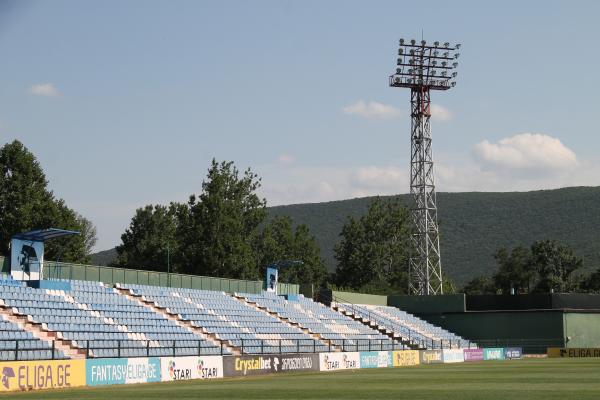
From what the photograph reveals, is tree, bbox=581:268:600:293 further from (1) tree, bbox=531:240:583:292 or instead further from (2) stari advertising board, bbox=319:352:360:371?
(2) stari advertising board, bbox=319:352:360:371

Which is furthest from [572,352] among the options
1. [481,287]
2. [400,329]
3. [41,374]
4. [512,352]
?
[481,287]

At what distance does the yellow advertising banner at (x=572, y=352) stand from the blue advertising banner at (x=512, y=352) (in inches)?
105

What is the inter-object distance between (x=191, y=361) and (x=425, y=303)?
152ft

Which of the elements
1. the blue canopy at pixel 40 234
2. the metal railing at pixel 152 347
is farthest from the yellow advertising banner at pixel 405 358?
the blue canopy at pixel 40 234

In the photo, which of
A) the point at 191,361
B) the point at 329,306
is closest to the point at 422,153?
the point at 329,306

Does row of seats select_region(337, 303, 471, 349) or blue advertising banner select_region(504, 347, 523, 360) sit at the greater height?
row of seats select_region(337, 303, 471, 349)

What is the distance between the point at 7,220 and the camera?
7406 centimetres

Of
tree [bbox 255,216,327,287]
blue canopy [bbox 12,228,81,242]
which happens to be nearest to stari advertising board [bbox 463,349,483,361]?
blue canopy [bbox 12,228,81,242]

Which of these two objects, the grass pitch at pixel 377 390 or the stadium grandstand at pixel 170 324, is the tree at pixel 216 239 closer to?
the stadium grandstand at pixel 170 324

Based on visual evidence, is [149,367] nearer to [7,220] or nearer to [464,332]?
[7,220]

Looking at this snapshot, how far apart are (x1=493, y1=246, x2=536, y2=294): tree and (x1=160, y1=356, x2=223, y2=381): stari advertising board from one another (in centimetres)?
13703

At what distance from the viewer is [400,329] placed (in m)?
71.6

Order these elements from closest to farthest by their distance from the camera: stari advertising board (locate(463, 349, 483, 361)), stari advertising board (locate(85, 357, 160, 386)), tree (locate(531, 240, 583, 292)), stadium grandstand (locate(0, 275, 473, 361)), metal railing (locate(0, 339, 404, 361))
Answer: stari advertising board (locate(85, 357, 160, 386)) < metal railing (locate(0, 339, 404, 361)) < stadium grandstand (locate(0, 275, 473, 361)) < stari advertising board (locate(463, 349, 483, 361)) < tree (locate(531, 240, 583, 292))

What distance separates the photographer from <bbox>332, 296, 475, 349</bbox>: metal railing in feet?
226
